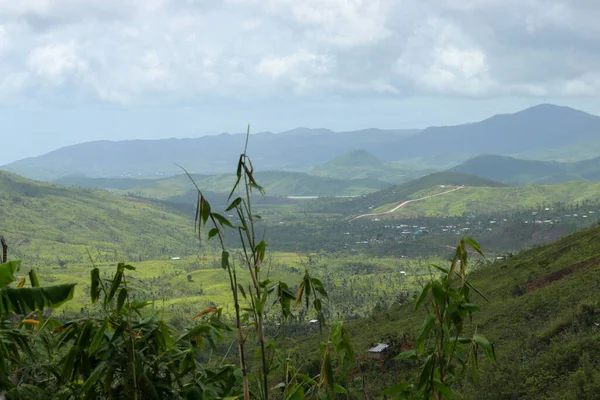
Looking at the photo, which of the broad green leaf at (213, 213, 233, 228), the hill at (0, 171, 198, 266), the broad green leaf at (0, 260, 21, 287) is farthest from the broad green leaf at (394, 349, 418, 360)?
the hill at (0, 171, 198, 266)

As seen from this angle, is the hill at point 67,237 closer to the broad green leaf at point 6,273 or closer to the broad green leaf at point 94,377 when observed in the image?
the broad green leaf at point 6,273

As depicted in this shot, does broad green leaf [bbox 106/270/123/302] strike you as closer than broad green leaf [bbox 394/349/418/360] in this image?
Yes

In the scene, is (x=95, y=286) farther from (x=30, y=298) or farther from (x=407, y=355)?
(x=407, y=355)

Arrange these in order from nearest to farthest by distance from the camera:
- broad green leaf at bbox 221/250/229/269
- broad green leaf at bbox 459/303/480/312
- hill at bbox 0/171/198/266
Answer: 1. broad green leaf at bbox 221/250/229/269
2. broad green leaf at bbox 459/303/480/312
3. hill at bbox 0/171/198/266

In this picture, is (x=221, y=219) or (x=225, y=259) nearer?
(x=225, y=259)

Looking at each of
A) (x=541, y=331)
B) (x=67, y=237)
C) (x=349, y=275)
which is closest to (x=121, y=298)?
(x=541, y=331)

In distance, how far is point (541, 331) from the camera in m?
20.0

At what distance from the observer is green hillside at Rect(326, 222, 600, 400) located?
47.9 ft

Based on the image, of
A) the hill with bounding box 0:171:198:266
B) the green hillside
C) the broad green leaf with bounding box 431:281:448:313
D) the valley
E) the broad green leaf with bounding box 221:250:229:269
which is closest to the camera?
the broad green leaf with bounding box 221:250:229:269

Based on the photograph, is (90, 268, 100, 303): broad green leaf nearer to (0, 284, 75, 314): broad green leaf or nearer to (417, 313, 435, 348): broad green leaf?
(0, 284, 75, 314): broad green leaf

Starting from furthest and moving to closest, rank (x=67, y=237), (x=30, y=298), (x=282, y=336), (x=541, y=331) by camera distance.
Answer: (x=67, y=237)
(x=541, y=331)
(x=282, y=336)
(x=30, y=298)

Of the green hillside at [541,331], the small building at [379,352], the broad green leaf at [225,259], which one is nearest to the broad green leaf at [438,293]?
the green hillside at [541,331]

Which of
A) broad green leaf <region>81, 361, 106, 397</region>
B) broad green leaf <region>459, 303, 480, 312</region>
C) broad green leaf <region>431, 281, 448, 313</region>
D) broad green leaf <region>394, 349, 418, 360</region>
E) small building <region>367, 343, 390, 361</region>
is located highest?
broad green leaf <region>431, 281, 448, 313</region>

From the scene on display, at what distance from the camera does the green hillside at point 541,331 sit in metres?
14.6
